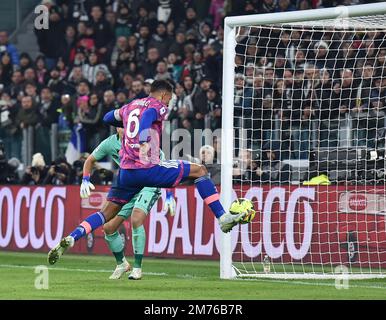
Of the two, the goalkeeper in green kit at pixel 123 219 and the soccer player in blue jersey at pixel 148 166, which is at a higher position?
the soccer player in blue jersey at pixel 148 166

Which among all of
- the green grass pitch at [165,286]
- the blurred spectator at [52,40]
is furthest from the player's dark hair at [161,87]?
the blurred spectator at [52,40]

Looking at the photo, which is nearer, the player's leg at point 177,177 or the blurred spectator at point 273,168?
the player's leg at point 177,177

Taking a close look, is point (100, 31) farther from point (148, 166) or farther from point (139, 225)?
point (148, 166)

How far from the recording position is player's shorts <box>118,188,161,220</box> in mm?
12875

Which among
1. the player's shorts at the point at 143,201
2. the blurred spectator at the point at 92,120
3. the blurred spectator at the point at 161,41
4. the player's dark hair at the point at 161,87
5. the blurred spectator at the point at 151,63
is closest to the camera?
the player's dark hair at the point at 161,87

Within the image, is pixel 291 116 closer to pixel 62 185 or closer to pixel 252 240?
pixel 252 240

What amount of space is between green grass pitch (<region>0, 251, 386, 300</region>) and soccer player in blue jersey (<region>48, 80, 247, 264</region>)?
0.61 m

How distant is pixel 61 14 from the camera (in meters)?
24.0

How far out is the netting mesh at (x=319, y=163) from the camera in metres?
14.9

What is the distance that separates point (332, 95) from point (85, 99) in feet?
19.4

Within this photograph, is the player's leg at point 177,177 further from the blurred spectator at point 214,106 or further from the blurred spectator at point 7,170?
the blurred spectator at point 7,170

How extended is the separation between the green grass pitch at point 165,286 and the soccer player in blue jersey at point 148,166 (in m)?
0.61

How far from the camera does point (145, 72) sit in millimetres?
21219

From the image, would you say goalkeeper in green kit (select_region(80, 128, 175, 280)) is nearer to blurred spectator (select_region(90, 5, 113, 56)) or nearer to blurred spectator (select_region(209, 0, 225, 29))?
blurred spectator (select_region(209, 0, 225, 29))
